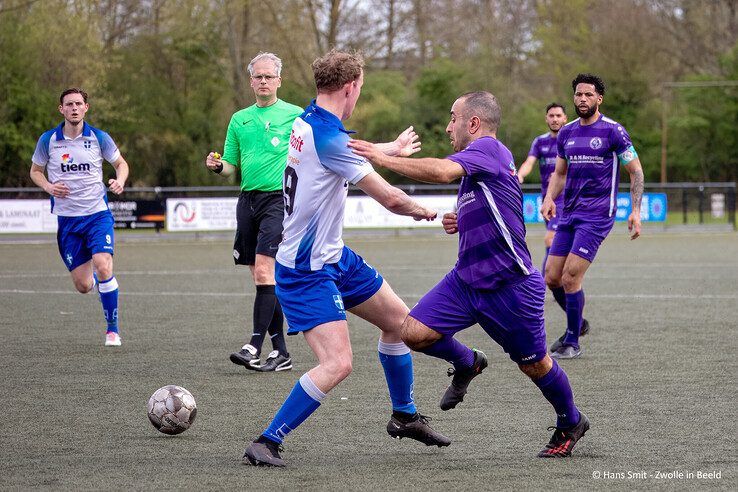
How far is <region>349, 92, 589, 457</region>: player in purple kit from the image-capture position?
543 cm

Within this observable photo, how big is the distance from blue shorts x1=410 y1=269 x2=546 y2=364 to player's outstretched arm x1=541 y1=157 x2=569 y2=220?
155 inches

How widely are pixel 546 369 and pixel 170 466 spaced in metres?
1.94

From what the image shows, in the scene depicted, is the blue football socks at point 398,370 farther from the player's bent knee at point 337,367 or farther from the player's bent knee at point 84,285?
the player's bent knee at point 84,285

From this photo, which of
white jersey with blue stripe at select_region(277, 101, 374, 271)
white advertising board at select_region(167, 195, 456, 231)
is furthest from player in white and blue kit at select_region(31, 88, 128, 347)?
white advertising board at select_region(167, 195, 456, 231)

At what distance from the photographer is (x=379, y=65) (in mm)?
50688

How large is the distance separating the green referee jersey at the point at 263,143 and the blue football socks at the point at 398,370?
117 inches

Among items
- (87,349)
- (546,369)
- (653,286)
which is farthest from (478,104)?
(653,286)

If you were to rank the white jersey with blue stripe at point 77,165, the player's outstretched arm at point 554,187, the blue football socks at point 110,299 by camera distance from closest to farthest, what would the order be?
the player's outstretched arm at point 554,187 < the blue football socks at point 110,299 < the white jersey with blue stripe at point 77,165

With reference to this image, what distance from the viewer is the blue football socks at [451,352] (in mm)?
5703

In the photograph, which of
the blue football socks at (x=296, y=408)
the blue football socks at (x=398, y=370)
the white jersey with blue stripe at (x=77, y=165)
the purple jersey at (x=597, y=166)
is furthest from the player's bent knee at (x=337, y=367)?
the white jersey with blue stripe at (x=77, y=165)

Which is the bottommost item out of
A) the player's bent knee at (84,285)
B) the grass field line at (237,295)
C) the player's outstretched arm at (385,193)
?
the grass field line at (237,295)

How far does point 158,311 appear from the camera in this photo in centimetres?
1231

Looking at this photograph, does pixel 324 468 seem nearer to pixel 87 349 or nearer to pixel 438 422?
pixel 438 422

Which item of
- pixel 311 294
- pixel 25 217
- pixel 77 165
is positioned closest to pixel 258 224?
pixel 77 165
